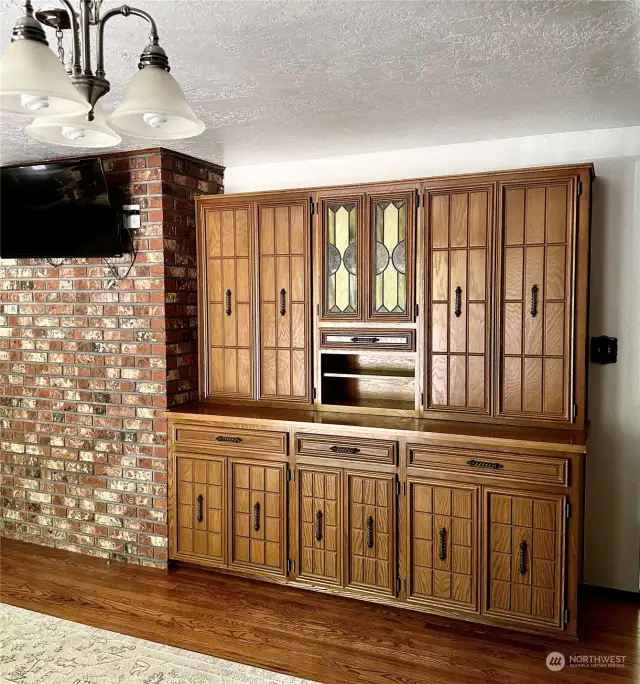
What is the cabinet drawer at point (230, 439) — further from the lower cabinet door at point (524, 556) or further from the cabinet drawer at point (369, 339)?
the lower cabinet door at point (524, 556)

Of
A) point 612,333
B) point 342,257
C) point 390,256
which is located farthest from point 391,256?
point 612,333

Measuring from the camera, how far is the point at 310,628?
3129 millimetres

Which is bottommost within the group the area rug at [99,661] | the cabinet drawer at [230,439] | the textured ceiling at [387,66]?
the area rug at [99,661]

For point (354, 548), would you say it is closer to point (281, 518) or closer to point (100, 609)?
point (281, 518)

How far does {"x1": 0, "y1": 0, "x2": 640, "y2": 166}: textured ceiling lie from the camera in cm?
205

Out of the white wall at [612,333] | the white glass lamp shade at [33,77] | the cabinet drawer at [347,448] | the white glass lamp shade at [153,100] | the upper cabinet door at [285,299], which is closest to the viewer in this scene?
the white glass lamp shade at [33,77]

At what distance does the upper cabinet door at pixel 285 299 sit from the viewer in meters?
3.70

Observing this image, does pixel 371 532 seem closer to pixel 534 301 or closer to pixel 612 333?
pixel 534 301

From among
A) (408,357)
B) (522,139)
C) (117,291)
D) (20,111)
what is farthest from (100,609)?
(522,139)

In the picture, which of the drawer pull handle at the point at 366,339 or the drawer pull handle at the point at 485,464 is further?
the drawer pull handle at the point at 366,339

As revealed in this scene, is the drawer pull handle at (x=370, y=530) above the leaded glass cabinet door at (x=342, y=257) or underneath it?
underneath

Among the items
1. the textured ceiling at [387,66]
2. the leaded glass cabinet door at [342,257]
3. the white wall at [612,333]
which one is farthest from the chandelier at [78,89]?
Result: the white wall at [612,333]

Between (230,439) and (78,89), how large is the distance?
2.41m

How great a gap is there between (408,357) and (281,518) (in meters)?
1.18
